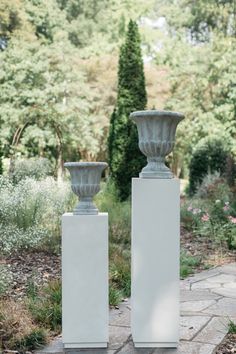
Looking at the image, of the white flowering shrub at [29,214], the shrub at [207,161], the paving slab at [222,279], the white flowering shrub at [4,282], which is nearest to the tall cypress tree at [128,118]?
the shrub at [207,161]

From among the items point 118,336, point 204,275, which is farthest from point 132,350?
point 204,275

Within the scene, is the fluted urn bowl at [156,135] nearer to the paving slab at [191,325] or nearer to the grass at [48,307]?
the paving slab at [191,325]

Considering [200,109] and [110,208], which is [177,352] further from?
[200,109]

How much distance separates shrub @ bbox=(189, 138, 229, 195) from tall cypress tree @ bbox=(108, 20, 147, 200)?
2.14m

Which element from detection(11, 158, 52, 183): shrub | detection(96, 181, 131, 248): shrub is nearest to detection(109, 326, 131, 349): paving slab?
detection(96, 181, 131, 248): shrub

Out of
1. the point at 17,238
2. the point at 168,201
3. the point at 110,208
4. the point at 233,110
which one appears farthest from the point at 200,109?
the point at 168,201

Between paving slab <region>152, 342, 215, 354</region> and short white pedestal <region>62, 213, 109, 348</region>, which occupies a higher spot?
short white pedestal <region>62, 213, 109, 348</region>

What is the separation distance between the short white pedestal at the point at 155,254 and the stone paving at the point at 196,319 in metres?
0.13

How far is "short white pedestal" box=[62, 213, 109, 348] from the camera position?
Result: 2.93 m

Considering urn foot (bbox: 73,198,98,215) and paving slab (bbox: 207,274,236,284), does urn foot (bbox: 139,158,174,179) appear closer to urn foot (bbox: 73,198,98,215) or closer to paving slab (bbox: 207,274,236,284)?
urn foot (bbox: 73,198,98,215)

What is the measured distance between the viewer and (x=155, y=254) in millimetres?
2855

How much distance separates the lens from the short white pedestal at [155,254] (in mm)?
2846

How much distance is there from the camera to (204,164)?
12.1 m

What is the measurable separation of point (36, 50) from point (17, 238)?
10.7 m
